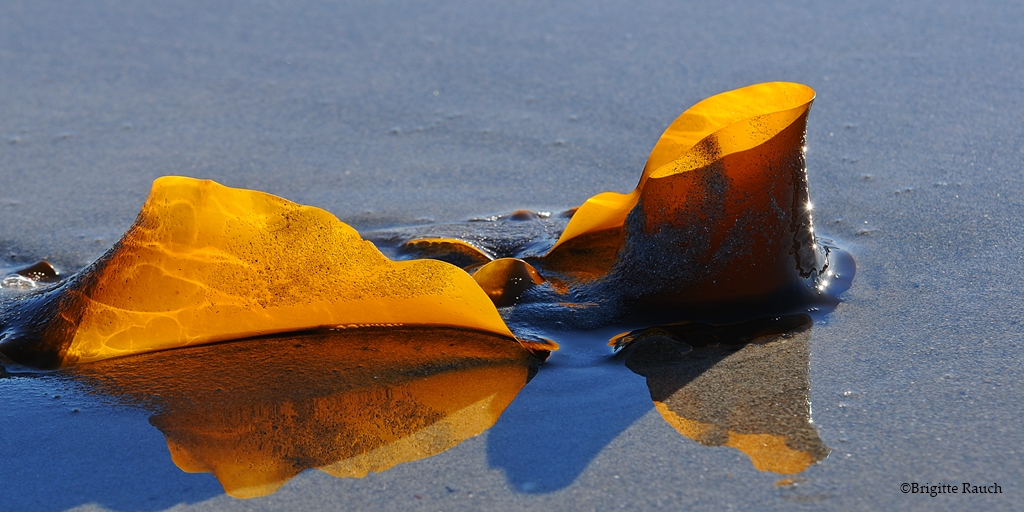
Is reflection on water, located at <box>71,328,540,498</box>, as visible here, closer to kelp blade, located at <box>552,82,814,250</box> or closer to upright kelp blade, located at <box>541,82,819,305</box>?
upright kelp blade, located at <box>541,82,819,305</box>

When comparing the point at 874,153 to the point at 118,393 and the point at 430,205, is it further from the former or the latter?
the point at 118,393

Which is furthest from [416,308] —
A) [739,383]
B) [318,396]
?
[739,383]

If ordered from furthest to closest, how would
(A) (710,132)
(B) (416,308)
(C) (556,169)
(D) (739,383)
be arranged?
Result: (C) (556,169) → (A) (710,132) → (B) (416,308) → (D) (739,383)

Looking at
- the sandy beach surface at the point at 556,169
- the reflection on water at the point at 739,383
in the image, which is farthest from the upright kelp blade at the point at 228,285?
the reflection on water at the point at 739,383

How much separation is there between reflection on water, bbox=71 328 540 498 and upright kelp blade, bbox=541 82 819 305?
307 mm

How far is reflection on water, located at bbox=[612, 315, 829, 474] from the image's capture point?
1343mm

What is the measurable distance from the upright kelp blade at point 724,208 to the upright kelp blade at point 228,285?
0.32 metres

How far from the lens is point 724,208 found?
5.37 feet

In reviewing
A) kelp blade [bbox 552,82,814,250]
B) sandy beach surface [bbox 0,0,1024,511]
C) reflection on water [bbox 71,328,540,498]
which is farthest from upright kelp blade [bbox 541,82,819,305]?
reflection on water [bbox 71,328,540,498]

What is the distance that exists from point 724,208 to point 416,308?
0.55 meters

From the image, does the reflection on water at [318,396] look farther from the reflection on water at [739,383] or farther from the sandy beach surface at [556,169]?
the reflection on water at [739,383]

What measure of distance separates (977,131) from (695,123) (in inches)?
47.3

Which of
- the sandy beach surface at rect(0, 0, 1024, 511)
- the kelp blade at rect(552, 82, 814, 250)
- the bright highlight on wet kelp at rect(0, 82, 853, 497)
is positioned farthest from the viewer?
the kelp blade at rect(552, 82, 814, 250)

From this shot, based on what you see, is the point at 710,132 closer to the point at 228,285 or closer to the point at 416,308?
the point at 416,308
